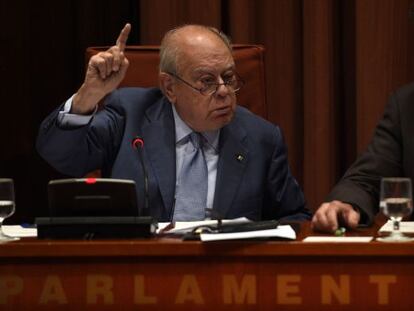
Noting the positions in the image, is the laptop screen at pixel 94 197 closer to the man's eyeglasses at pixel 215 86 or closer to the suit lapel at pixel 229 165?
the suit lapel at pixel 229 165

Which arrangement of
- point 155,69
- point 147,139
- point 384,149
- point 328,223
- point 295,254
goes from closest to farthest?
point 295,254
point 328,223
point 384,149
point 147,139
point 155,69

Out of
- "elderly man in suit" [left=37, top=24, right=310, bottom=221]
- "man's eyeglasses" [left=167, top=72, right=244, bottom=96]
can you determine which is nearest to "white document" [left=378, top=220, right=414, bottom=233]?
"elderly man in suit" [left=37, top=24, right=310, bottom=221]

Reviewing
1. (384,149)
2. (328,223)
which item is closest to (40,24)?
(384,149)

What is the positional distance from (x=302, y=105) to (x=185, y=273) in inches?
75.9

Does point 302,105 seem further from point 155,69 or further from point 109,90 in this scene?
point 109,90

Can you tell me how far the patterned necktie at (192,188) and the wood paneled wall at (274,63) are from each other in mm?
986

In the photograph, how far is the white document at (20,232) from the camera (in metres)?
2.07

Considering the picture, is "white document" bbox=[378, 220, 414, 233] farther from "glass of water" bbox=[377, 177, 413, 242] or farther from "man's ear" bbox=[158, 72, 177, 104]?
"man's ear" bbox=[158, 72, 177, 104]

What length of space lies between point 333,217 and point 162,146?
786 millimetres

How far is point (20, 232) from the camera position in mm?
2143

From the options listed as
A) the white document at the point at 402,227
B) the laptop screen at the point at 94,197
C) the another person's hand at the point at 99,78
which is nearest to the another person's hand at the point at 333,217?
the white document at the point at 402,227

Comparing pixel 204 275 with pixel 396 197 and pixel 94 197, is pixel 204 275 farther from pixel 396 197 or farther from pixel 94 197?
pixel 396 197

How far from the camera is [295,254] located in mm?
1829

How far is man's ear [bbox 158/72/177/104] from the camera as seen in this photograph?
2.81 m
